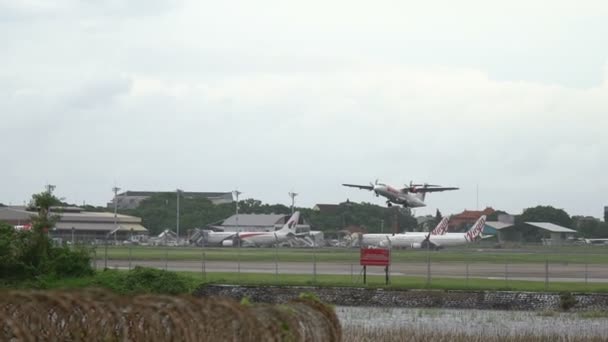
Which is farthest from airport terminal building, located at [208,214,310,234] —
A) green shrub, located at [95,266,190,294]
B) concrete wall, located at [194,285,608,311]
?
green shrub, located at [95,266,190,294]

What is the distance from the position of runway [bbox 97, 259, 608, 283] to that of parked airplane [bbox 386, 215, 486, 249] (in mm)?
43262

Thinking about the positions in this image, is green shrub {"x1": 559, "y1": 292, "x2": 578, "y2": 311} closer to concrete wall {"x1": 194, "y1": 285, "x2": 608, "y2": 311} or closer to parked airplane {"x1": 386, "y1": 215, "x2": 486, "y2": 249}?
concrete wall {"x1": 194, "y1": 285, "x2": 608, "y2": 311}

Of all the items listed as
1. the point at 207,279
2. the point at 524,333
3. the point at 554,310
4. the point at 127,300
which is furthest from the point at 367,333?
the point at 207,279

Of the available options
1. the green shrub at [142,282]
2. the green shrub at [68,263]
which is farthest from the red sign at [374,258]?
the green shrub at [68,263]

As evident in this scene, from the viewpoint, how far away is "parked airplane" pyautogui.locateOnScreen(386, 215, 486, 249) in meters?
120

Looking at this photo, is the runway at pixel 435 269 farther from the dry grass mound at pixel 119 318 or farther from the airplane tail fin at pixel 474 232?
the airplane tail fin at pixel 474 232

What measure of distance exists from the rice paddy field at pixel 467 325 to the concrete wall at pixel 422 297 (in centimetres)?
124

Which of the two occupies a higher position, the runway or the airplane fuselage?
the airplane fuselage

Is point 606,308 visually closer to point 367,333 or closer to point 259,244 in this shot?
point 367,333

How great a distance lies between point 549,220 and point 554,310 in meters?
157

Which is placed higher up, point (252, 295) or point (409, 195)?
point (409, 195)

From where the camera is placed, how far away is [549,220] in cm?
19838

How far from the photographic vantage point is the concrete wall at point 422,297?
45.0 meters

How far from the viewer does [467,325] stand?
36.6 m
